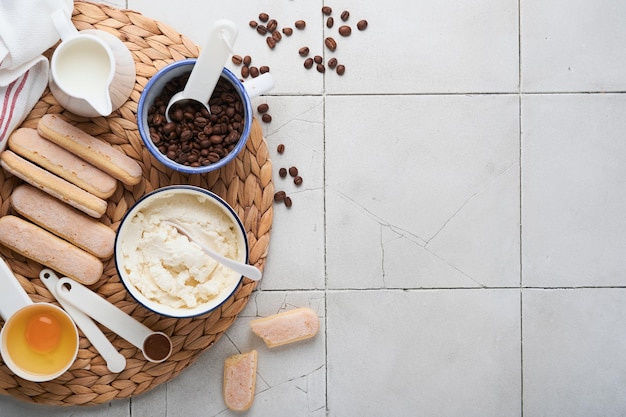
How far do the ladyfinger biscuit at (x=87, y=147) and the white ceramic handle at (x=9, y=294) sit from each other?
24cm

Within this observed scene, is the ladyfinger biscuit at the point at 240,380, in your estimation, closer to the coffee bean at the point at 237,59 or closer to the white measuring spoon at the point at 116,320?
the white measuring spoon at the point at 116,320

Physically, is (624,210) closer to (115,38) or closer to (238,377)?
(238,377)

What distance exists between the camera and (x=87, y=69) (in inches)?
44.5

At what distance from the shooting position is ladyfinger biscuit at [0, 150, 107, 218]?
114 centimetres

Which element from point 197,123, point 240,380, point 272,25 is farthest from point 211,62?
point 240,380

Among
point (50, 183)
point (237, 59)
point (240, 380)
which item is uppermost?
point (237, 59)

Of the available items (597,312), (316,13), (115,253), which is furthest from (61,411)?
(597,312)

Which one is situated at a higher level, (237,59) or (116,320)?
(237,59)

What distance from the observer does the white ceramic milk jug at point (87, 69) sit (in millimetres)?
1099

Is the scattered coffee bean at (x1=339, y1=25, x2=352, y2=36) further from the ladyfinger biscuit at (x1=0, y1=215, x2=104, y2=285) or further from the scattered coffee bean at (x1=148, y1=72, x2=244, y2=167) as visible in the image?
the ladyfinger biscuit at (x1=0, y1=215, x2=104, y2=285)

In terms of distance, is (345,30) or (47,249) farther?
(345,30)

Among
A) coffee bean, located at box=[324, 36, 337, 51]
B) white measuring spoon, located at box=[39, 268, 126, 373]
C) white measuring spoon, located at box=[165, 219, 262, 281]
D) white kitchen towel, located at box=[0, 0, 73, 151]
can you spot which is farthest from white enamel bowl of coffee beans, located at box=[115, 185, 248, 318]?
coffee bean, located at box=[324, 36, 337, 51]

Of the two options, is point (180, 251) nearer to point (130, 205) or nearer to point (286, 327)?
point (130, 205)

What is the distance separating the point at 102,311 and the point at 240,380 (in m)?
0.30
